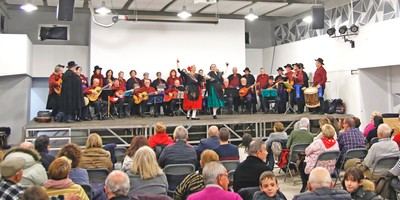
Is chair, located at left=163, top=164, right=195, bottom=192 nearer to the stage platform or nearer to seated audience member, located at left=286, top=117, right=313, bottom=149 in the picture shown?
seated audience member, located at left=286, top=117, right=313, bottom=149

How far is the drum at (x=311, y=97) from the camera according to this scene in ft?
37.6

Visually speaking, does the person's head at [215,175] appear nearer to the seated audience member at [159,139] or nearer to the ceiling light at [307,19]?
the seated audience member at [159,139]

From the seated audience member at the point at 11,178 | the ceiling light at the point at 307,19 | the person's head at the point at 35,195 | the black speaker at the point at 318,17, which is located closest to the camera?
the person's head at the point at 35,195

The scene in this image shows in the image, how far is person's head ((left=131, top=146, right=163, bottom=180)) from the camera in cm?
Answer: 370

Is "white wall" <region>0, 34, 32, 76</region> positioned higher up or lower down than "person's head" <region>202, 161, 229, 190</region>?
higher up

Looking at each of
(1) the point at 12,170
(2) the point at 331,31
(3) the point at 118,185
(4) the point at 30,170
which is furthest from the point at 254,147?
(2) the point at 331,31

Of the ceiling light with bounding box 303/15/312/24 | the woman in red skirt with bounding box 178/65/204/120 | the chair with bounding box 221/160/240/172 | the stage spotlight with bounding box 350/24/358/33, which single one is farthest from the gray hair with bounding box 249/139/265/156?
the ceiling light with bounding box 303/15/312/24

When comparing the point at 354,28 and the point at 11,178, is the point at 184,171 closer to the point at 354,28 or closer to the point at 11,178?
the point at 11,178

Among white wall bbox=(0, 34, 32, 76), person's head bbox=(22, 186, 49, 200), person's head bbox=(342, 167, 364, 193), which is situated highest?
white wall bbox=(0, 34, 32, 76)

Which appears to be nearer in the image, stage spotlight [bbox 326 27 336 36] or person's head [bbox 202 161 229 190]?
person's head [bbox 202 161 229 190]

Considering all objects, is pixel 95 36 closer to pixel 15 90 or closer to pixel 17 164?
pixel 15 90

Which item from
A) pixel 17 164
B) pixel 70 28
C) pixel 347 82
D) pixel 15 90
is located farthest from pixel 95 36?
pixel 17 164

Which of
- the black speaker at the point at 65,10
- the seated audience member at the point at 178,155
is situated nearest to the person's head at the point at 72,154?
the seated audience member at the point at 178,155

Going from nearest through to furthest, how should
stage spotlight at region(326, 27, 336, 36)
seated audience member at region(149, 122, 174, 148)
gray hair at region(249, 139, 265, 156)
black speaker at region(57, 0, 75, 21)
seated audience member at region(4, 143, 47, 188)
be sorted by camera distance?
seated audience member at region(4, 143, 47, 188) → gray hair at region(249, 139, 265, 156) → seated audience member at region(149, 122, 174, 148) → black speaker at region(57, 0, 75, 21) → stage spotlight at region(326, 27, 336, 36)
